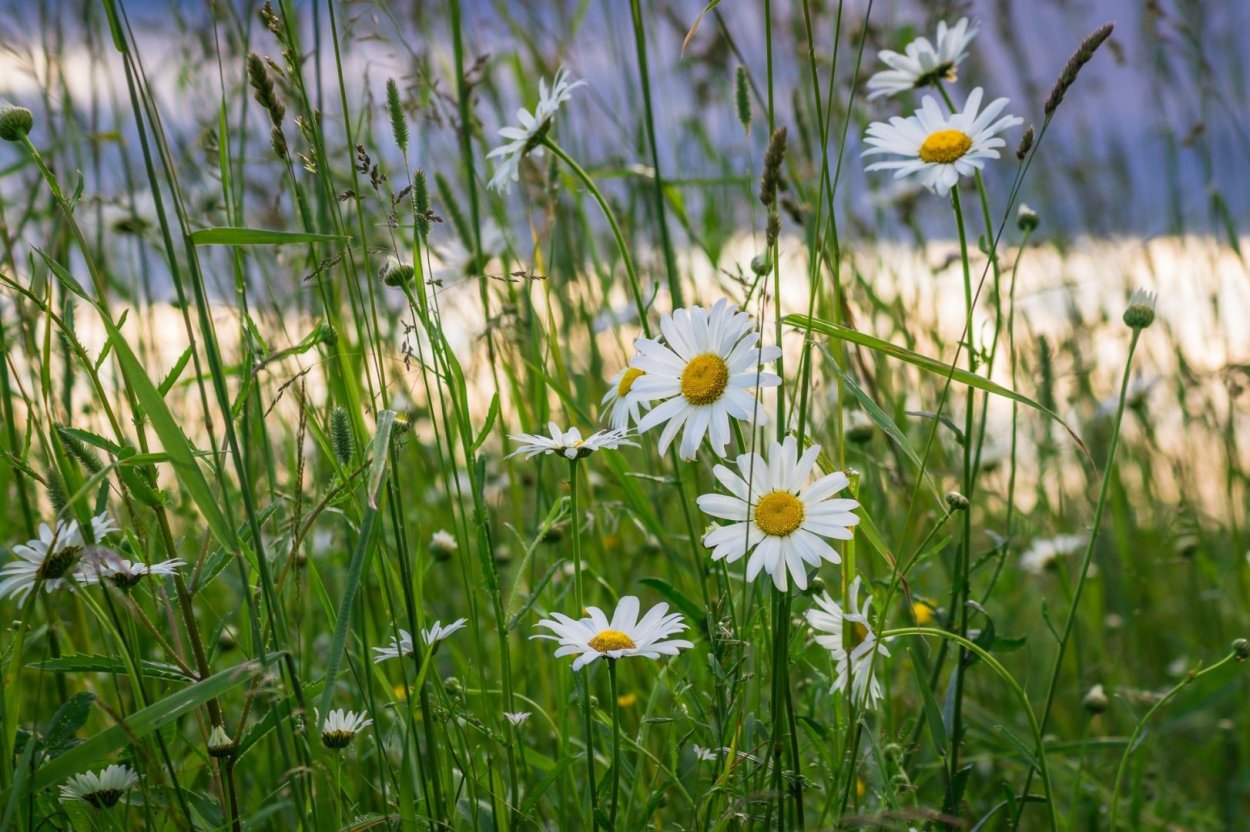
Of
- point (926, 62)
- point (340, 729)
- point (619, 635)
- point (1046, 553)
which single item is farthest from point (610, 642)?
point (1046, 553)

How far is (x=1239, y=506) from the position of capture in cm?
276

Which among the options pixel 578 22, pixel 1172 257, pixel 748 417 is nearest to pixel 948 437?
pixel 1172 257

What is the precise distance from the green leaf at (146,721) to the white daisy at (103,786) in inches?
6.4

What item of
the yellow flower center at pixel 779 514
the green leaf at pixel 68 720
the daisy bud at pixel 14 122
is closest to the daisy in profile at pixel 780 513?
the yellow flower center at pixel 779 514

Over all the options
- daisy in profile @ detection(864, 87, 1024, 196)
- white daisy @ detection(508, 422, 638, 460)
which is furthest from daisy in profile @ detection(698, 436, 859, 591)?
daisy in profile @ detection(864, 87, 1024, 196)

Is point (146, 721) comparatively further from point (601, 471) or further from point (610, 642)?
point (601, 471)

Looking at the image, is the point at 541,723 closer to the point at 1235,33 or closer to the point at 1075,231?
the point at 1075,231

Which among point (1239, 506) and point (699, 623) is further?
point (1239, 506)

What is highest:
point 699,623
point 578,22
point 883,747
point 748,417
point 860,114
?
point 578,22

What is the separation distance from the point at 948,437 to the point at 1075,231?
4.46 feet

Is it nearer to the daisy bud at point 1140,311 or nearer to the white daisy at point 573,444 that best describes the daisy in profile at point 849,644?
the white daisy at point 573,444

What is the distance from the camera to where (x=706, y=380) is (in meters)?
1.03

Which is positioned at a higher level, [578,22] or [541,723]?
[578,22]

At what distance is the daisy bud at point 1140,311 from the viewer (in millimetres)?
1217
